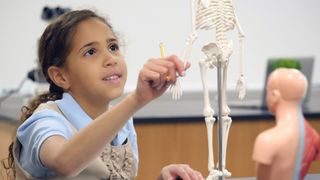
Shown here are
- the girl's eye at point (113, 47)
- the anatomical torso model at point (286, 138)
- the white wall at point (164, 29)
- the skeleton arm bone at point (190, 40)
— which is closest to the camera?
the anatomical torso model at point (286, 138)

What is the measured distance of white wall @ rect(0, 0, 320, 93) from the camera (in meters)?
2.32

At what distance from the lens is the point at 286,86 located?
58 centimetres

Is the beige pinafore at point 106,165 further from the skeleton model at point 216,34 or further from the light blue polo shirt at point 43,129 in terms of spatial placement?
the skeleton model at point 216,34

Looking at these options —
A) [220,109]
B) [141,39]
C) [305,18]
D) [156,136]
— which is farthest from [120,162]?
[305,18]

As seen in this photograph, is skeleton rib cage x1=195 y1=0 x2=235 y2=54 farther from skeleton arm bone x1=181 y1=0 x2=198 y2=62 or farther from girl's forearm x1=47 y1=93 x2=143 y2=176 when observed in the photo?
girl's forearm x1=47 y1=93 x2=143 y2=176

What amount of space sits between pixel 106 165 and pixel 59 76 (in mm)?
194

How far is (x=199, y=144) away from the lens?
73.0 inches

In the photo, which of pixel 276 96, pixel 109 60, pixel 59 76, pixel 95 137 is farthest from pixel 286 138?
pixel 59 76

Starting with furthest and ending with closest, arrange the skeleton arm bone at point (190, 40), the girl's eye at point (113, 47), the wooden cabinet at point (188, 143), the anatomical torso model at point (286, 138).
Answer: the wooden cabinet at point (188, 143) < the girl's eye at point (113, 47) < the skeleton arm bone at point (190, 40) < the anatomical torso model at point (286, 138)

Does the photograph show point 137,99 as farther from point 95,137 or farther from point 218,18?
point 218,18

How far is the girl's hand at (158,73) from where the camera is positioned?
675 mm

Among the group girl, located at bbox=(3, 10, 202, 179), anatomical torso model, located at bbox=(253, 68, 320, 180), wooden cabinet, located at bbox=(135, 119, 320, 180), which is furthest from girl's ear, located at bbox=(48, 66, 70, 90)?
wooden cabinet, located at bbox=(135, 119, 320, 180)

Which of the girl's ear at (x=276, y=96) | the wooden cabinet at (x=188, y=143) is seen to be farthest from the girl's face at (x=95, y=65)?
the wooden cabinet at (x=188, y=143)

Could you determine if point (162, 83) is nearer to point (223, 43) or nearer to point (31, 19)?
point (223, 43)
